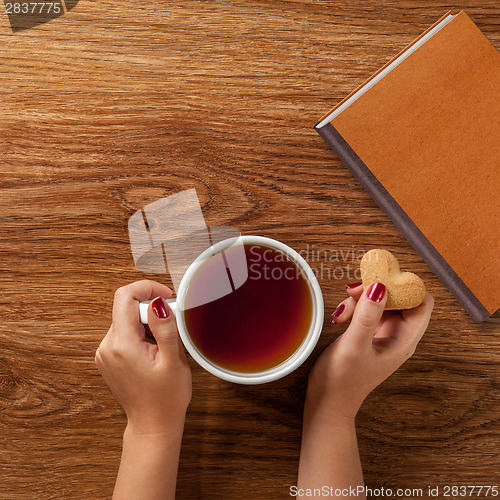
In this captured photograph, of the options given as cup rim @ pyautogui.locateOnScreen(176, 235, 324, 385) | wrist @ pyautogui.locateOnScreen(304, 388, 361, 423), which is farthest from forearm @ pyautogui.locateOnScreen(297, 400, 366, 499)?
cup rim @ pyautogui.locateOnScreen(176, 235, 324, 385)

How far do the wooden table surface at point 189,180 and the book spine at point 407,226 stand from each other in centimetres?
2

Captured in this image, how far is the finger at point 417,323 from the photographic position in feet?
2.34

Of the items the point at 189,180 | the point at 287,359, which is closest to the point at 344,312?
the point at 287,359

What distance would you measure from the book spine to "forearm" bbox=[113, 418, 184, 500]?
460 mm

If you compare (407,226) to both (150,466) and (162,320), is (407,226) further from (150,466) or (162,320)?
(150,466)

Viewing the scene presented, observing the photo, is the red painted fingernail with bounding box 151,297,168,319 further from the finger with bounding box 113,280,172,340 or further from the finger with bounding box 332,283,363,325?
the finger with bounding box 332,283,363,325

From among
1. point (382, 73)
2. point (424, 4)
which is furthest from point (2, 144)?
point (424, 4)

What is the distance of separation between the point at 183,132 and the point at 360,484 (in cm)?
62

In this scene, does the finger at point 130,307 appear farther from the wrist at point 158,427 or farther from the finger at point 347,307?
the finger at point 347,307

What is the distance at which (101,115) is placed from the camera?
774 millimetres

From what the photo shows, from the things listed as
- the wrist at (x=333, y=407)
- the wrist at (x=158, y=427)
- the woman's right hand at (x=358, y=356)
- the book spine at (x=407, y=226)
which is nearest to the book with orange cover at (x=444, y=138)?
the book spine at (x=407, y=226)

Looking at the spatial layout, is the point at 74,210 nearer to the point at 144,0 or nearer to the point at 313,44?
the point at 144,0

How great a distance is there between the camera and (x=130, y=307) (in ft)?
2.30

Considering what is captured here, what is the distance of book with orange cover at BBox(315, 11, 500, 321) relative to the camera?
0.74 metres
